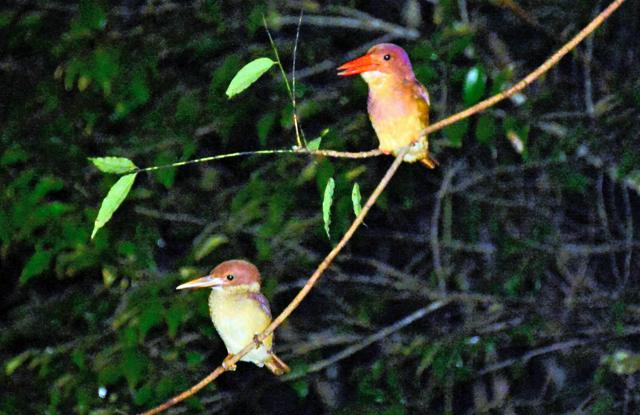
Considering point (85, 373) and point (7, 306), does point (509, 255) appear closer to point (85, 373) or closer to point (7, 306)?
point (85, 373)

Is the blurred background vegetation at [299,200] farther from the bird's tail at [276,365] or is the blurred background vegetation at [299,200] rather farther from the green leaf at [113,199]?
the green leaf at [113,199]

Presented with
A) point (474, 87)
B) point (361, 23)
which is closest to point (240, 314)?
point (474, 87)

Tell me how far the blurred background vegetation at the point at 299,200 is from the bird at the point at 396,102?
3.59 feet

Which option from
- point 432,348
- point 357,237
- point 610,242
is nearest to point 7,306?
point 357,237

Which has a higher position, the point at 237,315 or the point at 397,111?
the point at 397,111

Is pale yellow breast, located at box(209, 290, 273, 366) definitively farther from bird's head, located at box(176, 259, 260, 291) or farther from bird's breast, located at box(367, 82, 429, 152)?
bird's breast, located at box(367, 82, 429, 152)

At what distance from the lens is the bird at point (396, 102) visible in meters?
2.44

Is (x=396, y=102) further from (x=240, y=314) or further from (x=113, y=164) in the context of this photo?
(x=113, y=164)

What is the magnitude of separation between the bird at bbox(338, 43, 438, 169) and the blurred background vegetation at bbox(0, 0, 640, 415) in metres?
1.09

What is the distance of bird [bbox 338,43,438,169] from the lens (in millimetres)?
2436

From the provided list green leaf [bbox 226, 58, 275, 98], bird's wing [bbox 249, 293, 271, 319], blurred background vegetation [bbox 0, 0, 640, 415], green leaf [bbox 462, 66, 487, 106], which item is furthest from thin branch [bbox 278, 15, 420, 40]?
green leaf [bbox 226, 58, 275, 98]

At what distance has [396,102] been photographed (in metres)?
2.52

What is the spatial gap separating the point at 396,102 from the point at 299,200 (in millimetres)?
1817

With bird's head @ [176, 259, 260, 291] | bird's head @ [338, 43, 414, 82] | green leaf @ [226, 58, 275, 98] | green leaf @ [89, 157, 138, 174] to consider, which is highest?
green leaf @ [226, 58, 275, 98]
